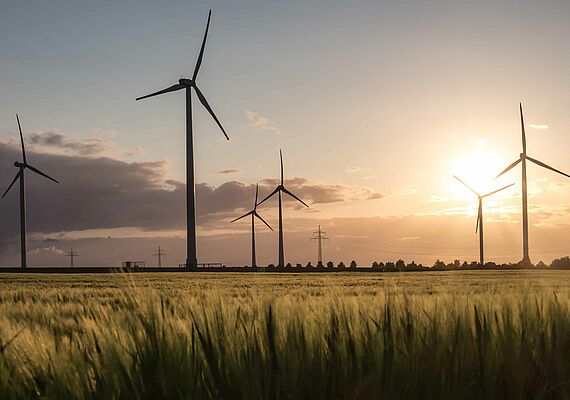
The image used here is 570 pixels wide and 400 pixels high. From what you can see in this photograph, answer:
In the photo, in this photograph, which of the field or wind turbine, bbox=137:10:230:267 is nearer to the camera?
the field

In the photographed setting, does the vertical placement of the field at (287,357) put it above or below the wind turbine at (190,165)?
below

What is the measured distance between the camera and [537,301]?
4.52 m

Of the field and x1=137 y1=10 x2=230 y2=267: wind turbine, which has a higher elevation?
x1=137 y1=10 x2=230 y2=267: wind turbine

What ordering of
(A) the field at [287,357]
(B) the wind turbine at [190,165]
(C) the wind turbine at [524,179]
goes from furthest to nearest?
1. (C) the wind turbine at [524,179]
2. (B) the wind turbine at [190,165]
3. (A) the field at [287,357]

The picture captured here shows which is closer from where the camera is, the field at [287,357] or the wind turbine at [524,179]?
the field at [287,357]

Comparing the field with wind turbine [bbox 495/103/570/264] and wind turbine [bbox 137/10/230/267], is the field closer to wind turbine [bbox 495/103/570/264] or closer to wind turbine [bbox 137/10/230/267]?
wind turbine [bbox 137/10/230/267]

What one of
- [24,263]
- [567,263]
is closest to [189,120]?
[24,263]

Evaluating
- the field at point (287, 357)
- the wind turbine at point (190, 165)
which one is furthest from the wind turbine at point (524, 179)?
the field at point (287, 357)

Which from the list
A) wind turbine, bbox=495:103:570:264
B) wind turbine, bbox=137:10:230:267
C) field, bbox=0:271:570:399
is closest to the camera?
field, bbox=0:271:570:399

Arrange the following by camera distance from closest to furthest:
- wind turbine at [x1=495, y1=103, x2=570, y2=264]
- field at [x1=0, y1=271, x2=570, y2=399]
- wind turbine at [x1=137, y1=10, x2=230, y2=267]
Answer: field at [x1=0, y1=271, x2=570, y2=399] < wind turbine at [x1=137, y1=10, x2=230, y2=267] < wind turbine at [x1=495, y1=103, x2=570, y2=264]

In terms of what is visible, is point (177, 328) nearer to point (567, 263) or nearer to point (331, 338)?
point (331, 338)

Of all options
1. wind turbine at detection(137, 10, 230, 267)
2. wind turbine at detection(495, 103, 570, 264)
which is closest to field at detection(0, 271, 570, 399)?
wind turbine at detection(137, 10, 230, 267)

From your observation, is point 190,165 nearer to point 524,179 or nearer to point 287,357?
point 524,179

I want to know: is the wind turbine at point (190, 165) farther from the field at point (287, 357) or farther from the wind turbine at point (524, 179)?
the field at point (287, 357)
